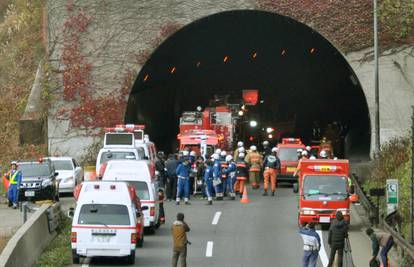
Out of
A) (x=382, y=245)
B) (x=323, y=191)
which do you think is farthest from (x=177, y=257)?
(x=323, y=191)

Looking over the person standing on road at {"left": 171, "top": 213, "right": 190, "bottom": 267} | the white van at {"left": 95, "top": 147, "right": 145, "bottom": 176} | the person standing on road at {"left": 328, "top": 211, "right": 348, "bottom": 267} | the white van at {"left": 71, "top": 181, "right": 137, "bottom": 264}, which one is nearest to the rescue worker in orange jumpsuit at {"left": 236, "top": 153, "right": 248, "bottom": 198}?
the white van at {"left": 95, "top": 147, "right": 145, "bottom": 176}

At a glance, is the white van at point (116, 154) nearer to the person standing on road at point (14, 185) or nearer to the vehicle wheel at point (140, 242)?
the person standing on road at point (14, 185)

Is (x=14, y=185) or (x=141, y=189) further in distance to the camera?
(x=14, y=185)

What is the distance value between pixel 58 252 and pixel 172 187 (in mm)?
13679

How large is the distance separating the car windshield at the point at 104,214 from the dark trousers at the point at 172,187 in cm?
1453

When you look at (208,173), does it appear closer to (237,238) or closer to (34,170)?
(34,170)

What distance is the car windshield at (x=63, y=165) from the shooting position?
4131 centimetres

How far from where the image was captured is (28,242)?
23.8 metres

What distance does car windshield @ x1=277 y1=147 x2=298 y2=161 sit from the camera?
154ft

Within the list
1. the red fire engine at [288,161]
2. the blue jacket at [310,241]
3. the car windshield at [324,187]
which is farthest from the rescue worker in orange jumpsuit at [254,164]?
the blue jacket at [310,241]

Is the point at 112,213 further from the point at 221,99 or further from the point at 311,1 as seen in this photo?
the point at 221,99

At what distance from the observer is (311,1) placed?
48.6m

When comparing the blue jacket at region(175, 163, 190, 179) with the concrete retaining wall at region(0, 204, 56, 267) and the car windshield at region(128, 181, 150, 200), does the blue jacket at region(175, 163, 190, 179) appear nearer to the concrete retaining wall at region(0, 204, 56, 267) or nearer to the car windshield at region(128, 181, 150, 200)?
the car windshield at region(128, 181, 150, 200)

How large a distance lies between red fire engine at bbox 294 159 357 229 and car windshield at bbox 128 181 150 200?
452cm
